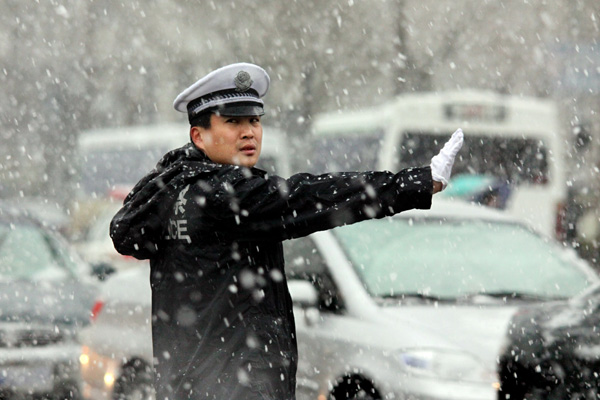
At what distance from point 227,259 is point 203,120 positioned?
1.64ft

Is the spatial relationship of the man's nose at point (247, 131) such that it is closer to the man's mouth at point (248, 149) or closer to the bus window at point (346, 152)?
the man's mouth at point (248, 149)

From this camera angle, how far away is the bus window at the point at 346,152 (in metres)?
18.9

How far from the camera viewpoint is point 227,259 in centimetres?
354

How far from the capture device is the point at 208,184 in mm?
3531

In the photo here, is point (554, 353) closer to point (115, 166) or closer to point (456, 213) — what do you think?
point (456, 213)

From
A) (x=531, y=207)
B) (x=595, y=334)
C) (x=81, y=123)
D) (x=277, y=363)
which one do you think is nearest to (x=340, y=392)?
(x=595, y=334)

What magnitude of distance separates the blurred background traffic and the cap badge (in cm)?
203

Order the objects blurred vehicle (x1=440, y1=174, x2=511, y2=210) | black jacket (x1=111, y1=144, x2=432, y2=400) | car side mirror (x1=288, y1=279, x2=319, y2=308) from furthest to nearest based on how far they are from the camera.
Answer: blurred vehicle (x1=440, y1=174, x2=511, y2=210) < car side mirror (x1=288, y1=279, x2=319, y2=308) < black jacket (x1=111, y1=144, x2=432, y2=400)

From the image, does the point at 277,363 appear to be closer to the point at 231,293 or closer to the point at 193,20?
the point at 231,293

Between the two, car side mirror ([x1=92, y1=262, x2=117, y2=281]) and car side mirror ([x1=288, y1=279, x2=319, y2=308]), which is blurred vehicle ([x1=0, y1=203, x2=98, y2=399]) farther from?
car side mirror ([x1=288, y1=279, x2=319, y2=308])

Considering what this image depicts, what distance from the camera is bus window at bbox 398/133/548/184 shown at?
1780 centimetres

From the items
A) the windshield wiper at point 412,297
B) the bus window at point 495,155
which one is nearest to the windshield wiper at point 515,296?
the windshield wiper at point 412,297

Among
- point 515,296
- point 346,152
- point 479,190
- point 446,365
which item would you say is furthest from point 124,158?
point 446,365

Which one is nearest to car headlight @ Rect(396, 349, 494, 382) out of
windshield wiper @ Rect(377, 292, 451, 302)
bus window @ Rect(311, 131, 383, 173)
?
windshield wiper @ Rect(377, 292, 451, 302)
